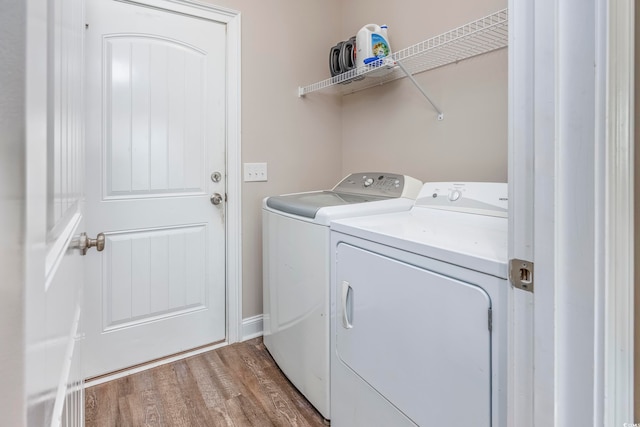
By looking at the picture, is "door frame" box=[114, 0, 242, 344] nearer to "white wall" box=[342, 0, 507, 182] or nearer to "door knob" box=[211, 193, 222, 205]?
"door knob" box=[211, 193, 222, 205]

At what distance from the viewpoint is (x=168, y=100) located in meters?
2.00

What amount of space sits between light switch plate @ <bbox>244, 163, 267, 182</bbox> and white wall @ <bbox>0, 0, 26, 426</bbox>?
77.1 inches

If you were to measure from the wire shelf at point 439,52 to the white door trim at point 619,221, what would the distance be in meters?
0.78

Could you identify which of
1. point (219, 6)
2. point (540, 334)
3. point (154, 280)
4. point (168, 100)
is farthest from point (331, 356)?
point (219, 6)

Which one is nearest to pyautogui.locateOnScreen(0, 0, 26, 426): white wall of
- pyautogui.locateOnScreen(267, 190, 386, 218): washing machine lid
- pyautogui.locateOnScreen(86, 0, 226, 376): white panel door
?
pyautogui.locateOnScreen(267, 190, 386, 218): washing machine lid

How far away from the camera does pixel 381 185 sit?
192cm

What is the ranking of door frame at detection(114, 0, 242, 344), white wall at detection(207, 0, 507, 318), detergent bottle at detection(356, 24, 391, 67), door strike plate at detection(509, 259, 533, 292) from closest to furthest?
door strike plate at detection(509, 259, 533, 292), white wall at detection(207, 0, 507, 318), detergent bottle at detection(356, 24, 391, 67), door frame at detection(114, 0, 242, 344)

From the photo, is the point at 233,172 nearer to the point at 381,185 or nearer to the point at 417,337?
the point at 381,185

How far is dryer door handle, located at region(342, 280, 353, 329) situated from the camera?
51.3 inches

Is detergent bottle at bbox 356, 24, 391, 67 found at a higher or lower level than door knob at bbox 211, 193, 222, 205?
higher

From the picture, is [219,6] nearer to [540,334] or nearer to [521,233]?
[521,233]

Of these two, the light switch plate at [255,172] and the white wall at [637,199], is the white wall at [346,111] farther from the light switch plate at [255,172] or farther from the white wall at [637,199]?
the white wall at [637,199]

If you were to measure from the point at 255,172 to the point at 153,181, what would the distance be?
1.97 feet

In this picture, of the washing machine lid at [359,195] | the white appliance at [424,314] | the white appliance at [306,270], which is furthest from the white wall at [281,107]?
the white appliance at [424,314]
